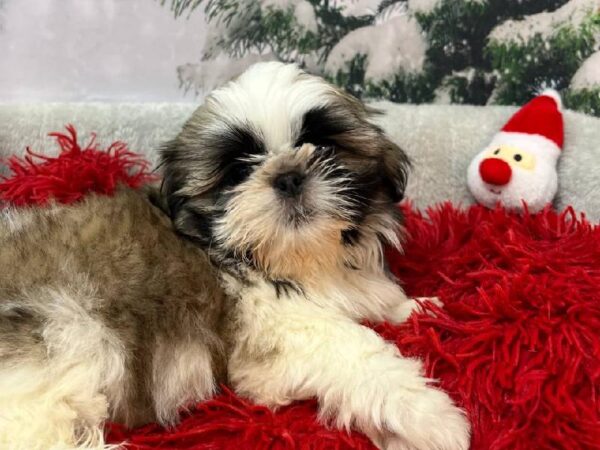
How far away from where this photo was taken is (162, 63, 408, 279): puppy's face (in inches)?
57.9

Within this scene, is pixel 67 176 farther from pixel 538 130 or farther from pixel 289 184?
pixel 538 130

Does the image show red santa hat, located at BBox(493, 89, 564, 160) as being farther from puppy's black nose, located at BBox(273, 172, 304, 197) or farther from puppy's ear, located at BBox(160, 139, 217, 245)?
puppy's ear, located at BBox(160, 139, 217, 245)

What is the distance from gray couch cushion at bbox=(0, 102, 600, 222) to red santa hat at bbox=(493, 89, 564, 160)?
0.55ft

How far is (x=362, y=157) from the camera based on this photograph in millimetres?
1623

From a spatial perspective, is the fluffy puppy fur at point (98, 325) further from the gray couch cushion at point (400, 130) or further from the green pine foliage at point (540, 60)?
the green pine foliage at point (540, 60)

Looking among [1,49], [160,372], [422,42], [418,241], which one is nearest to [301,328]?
[160,372]

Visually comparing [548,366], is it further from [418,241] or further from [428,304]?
[418,241]

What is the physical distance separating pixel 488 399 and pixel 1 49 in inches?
97.6

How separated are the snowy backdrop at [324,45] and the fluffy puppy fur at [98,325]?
52.7 inches

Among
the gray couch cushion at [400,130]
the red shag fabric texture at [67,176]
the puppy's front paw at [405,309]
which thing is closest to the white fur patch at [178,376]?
the puppy's front paw at [405,309]

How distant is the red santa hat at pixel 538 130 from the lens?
2254 mm

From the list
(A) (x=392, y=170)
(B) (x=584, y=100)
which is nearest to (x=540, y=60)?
(B) (x=584, y=100)

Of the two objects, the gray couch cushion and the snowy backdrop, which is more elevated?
the snowy backdrop

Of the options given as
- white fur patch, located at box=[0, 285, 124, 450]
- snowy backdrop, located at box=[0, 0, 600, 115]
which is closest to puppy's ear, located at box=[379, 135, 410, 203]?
white fur patch, located at box=[0, 285, 124, 450]
